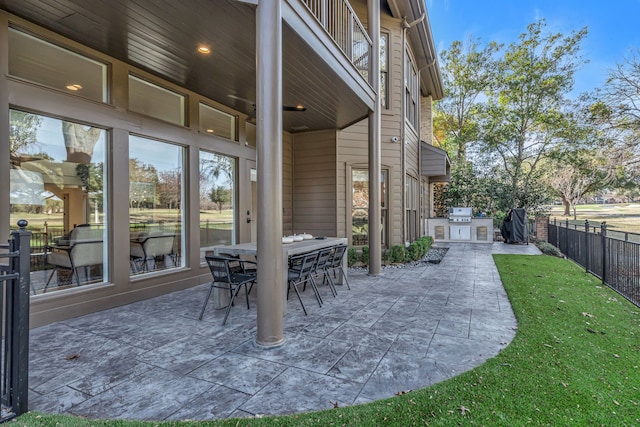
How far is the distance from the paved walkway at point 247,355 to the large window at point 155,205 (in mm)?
778

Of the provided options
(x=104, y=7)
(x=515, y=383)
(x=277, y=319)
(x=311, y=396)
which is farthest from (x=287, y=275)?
(x=104, y=7)

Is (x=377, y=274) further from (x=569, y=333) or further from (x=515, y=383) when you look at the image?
(x=515, y=383)

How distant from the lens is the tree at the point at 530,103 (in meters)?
13.0

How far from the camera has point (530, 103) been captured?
43.8 feet

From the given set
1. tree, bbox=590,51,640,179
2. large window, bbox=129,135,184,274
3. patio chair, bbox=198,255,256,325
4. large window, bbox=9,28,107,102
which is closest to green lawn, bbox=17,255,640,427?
patio chair, bbox=198,255,256,325

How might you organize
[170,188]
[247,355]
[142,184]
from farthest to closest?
[170,188] → [142,184] → [247,355]

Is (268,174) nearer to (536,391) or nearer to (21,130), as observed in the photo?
(536,391)

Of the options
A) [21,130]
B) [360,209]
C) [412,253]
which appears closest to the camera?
[21,130]

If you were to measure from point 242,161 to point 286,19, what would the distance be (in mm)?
3702

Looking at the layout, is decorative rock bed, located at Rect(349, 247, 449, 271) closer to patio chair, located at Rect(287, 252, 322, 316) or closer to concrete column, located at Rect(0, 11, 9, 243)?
patio chair, located at Rect(287, 252, 322, 316)

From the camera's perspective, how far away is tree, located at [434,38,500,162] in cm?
1534

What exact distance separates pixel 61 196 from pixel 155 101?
1817mm

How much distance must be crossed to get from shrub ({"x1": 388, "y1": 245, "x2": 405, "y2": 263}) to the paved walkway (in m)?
2.77

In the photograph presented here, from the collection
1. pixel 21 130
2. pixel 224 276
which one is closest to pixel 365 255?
pixel 224 276
